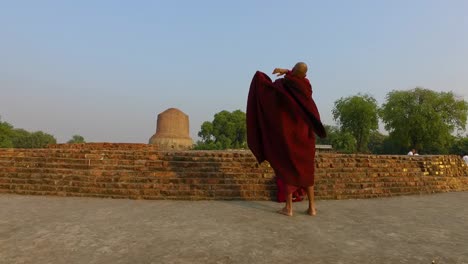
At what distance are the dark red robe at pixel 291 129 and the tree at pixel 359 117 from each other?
28509mm

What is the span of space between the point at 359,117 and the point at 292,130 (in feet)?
94.9

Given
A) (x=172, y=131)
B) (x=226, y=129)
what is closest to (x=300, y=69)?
(x=172, y=131)

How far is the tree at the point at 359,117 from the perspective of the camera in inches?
1190

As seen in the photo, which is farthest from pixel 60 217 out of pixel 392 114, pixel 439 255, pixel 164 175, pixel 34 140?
pixel 34 140

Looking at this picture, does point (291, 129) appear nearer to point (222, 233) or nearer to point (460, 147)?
point (222, 233)

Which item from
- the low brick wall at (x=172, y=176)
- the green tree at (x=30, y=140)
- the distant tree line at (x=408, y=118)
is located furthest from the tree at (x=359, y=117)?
the green tree at (x=30, y=140)

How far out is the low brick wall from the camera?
206 inches

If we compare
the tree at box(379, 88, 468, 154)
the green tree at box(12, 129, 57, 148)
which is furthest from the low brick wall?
the green tree at box(12, 129, 57, 148)

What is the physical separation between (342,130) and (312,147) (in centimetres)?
2984

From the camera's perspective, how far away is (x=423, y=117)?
26594 millimetres

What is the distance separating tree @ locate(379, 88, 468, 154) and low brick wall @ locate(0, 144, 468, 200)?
24043mm

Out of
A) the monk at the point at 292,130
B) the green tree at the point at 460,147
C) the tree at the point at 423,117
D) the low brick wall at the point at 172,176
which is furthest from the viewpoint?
the green tree at the point at 460,147

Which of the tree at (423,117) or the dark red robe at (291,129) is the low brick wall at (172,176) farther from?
the tree at (423,117)

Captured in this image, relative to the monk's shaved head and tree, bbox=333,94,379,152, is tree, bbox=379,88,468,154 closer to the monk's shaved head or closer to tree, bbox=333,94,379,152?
tree, bbox=333,94,379,152
